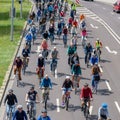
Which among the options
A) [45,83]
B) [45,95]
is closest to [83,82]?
[45,95]

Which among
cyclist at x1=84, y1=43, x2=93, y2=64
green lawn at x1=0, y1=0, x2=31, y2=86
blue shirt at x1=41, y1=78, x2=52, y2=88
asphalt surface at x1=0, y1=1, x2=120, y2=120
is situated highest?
blue shirt at x1=41, y1=78, x2=52, y2=88

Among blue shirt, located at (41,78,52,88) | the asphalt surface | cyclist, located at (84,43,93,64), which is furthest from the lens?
cyclist, located at (84,43,93,64)

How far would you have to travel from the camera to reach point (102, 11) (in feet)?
230

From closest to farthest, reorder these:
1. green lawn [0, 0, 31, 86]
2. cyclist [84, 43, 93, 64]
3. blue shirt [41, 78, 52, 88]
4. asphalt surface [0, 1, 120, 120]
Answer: asphalt surface [0, 1, 120, 120] → blue shirt [41, 78, 52, 88] → cyclist [84, 43, 93, 64] → green lawn [0, 0, 31, 86]

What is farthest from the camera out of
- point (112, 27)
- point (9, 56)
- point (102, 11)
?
point (102, 11)

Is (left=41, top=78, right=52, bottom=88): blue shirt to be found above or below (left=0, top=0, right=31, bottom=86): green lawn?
above

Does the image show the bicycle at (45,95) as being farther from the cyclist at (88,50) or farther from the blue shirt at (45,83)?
the cyclist at (88,50)

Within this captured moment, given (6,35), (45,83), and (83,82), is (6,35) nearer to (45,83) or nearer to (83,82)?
(83,82)

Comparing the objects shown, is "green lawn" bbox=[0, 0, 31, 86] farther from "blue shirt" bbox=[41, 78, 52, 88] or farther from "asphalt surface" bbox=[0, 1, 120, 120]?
"blue shirt" bbox=[41, 78, 52, 88]

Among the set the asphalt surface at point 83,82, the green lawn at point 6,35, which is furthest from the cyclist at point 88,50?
the green lawn at point 6,35

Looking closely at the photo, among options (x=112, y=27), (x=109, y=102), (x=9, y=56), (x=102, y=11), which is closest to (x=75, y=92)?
(x=109, y=102)

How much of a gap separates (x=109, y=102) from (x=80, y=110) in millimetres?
2170

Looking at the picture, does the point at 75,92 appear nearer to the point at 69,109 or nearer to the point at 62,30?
the point at 69,109

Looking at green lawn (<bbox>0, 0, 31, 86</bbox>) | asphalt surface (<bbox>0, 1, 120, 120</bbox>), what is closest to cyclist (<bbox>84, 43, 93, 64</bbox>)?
asphalt surface (<bbox>0, 1, 120, 120</bbox>)
